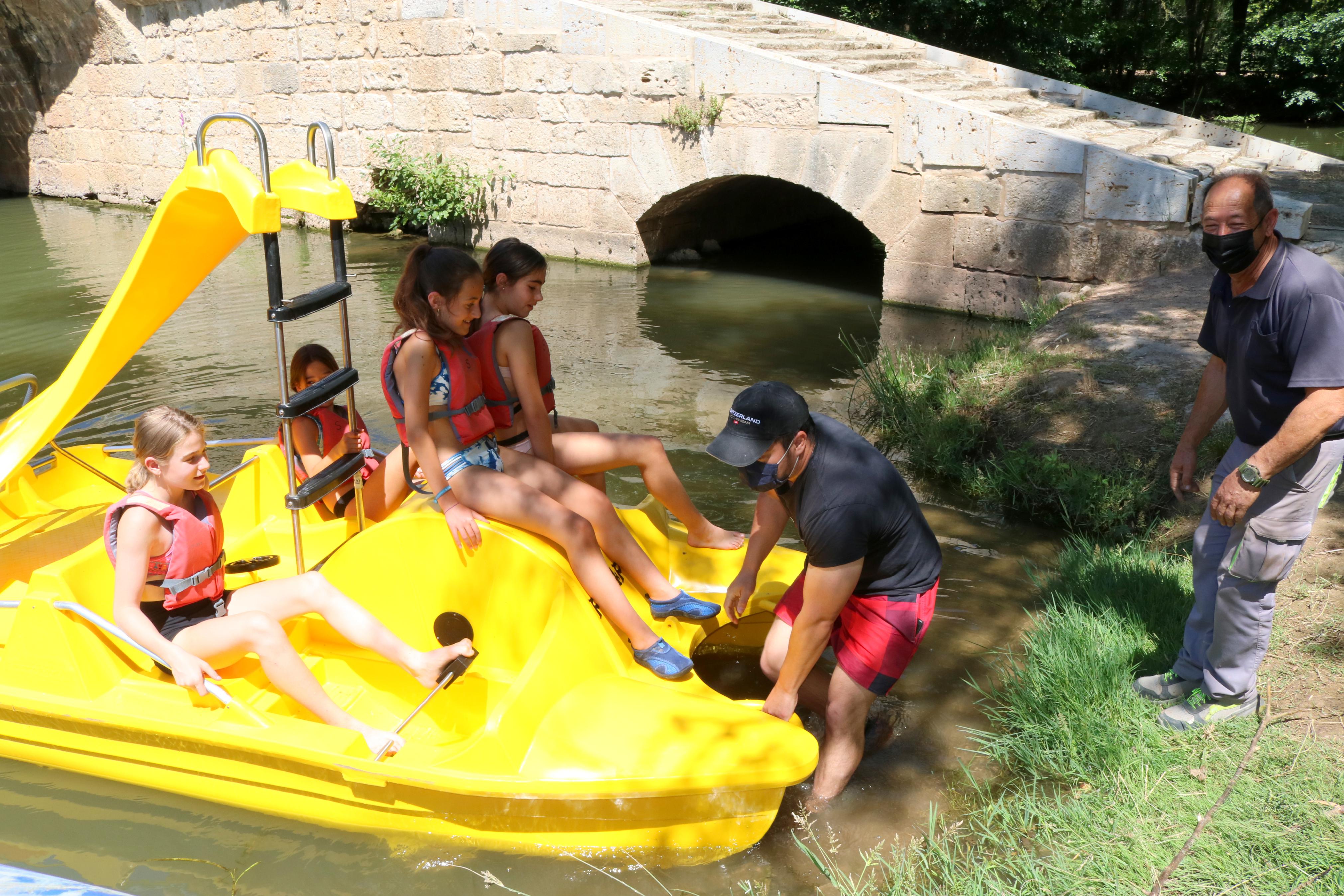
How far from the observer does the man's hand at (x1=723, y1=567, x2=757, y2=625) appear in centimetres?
339

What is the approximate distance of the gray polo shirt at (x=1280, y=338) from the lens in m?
2.71

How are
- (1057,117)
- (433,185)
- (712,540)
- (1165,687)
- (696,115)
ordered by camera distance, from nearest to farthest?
(1165,687) → (712,540) → (1057,117) → (696,115) → (433,185)

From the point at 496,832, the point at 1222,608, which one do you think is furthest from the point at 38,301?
the point at 1222,608

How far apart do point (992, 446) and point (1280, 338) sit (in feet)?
9.34

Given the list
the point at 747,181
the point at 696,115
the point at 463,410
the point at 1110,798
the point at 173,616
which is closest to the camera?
the point at 1110,798

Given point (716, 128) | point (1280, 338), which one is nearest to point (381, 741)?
point (1280, 338)

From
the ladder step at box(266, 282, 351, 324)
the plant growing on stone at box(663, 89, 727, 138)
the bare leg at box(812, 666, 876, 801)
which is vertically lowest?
the bare leg at box(812, 666, 876, 801)

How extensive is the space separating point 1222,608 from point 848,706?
1.11 meters

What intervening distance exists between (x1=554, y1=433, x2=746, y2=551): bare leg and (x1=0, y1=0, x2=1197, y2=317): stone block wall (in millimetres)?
5334

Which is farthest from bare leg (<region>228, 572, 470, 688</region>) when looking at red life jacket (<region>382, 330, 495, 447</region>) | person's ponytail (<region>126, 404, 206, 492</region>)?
red life jacket (<region>382, 330, 495, 447</region>)

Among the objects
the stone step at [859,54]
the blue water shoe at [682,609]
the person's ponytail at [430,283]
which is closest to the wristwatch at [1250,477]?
the blue water shoe at [682,609]

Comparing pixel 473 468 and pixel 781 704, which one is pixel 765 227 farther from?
pixel 781 704

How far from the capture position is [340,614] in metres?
3.37

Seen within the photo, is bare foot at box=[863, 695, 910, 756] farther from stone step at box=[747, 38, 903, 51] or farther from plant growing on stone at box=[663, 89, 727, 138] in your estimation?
stone step at box=[747, 38, 903, 51]
